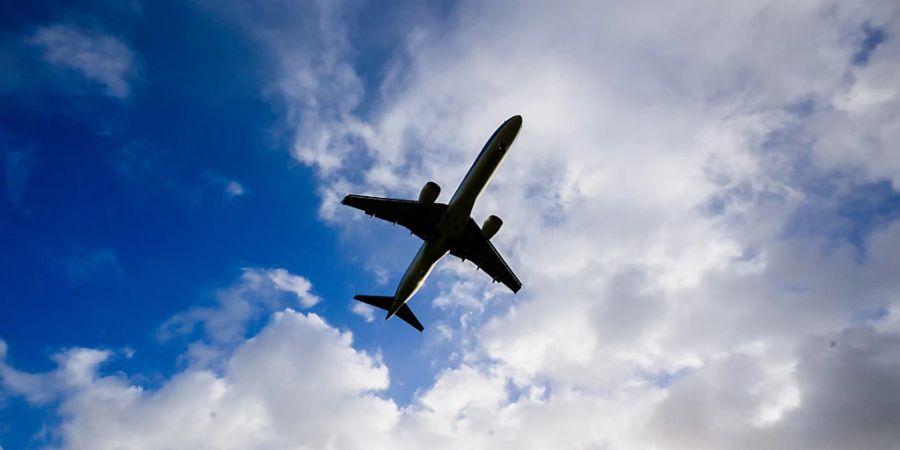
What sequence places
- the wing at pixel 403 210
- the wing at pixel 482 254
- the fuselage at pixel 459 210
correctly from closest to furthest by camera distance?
the fuselage at pixel 459 210
the wing at pixel 403 210
the wing at pixel 482 254

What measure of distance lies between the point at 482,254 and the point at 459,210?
6.92 meters

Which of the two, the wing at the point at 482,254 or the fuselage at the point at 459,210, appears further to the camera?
the wing at the point at 482,254

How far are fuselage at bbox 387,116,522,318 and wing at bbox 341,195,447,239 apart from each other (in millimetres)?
811

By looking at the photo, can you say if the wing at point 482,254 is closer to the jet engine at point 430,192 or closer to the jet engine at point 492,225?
the jet engine at point 492,225

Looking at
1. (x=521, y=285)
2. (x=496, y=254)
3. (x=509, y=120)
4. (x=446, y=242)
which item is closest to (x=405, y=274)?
(x=446, y=242)

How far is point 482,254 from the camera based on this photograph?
4372cm

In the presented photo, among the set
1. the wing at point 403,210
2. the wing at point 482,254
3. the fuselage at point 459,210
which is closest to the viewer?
the fuselage at point 459,210

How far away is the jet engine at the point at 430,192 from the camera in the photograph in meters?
37.6

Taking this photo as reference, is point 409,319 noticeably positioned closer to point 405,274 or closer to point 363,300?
point 363,300

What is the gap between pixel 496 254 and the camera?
4375 centimetres

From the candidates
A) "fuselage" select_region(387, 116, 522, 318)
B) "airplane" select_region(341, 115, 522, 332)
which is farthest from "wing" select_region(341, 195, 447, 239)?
"fuselage" select_region(387, 116, 522, 318)

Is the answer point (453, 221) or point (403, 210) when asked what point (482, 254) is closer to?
point (453, 221)

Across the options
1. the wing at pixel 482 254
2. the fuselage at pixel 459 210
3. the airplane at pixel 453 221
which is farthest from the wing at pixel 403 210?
the wing at pixel 482 254

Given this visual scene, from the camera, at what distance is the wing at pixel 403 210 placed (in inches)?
1526
